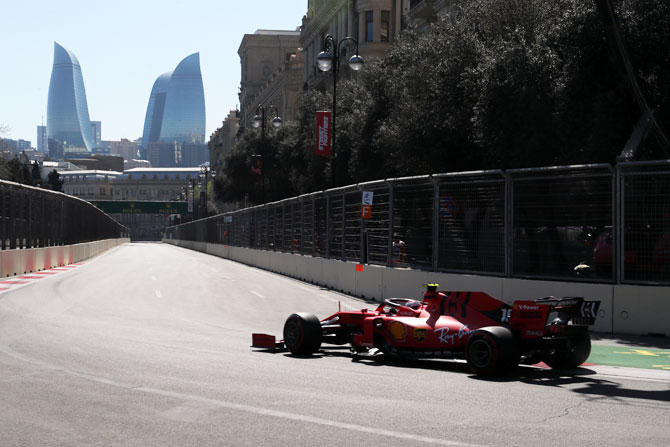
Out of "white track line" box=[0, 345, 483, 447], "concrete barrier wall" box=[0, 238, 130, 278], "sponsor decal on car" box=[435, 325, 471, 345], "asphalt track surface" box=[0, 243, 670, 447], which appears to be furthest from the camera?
"concrete barrier wall" box=[0, 238, 130, 278]

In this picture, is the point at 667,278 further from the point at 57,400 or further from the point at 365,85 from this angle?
the point at 365,85

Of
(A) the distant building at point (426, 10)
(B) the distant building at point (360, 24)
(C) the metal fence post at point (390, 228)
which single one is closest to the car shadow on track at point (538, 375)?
(C) the metal fence post at point (390, 228)

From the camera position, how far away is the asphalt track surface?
20.2 feet

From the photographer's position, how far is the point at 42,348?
35.4 ft

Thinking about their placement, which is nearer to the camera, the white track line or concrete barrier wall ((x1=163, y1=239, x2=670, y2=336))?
the white track line

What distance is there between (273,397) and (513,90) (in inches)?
745

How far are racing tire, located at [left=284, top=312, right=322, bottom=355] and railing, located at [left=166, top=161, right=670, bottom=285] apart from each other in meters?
5.55

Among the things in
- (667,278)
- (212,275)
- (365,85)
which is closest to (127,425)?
(667,278)

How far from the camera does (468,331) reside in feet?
30.4

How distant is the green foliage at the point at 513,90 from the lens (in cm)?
2075

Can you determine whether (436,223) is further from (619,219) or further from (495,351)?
(495,351)

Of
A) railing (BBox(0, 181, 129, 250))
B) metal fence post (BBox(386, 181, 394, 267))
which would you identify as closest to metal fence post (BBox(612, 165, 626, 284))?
metal fence post (BBox(386, 181, 394, 267))

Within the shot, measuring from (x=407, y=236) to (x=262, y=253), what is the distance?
864 inches

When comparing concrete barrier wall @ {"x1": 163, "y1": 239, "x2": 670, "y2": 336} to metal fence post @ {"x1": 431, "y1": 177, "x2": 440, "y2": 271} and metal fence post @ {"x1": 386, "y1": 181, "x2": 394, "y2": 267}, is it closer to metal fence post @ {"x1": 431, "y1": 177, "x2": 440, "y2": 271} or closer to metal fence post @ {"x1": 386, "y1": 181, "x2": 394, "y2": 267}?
metal fence post @ {"x1": 386, "y1": 181, "x2": 394, "y2": 267}
